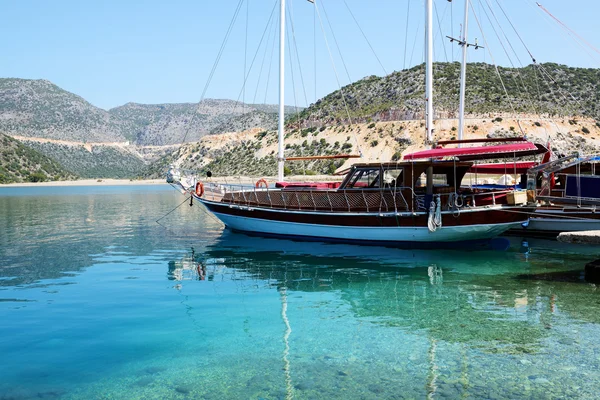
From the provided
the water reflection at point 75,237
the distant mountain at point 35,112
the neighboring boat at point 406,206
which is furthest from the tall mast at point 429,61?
the distant mountain at point 35,112

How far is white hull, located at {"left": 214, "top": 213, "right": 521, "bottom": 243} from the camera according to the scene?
18.0 meters

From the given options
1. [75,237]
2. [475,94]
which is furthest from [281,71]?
[475,94]

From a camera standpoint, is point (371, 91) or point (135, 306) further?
point (371, 91)

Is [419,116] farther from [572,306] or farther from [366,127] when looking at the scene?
[572,306]

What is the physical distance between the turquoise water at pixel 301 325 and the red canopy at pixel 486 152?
3.38m

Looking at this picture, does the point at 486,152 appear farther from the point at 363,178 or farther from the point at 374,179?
the point at 363,178

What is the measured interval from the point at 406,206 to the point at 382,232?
4.48 feet

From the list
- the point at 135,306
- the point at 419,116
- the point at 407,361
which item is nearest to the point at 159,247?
the point at 135,306

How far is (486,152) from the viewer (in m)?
17.5

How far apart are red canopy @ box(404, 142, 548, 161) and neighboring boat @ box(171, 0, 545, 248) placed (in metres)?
0.03

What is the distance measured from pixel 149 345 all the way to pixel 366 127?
83014 mm

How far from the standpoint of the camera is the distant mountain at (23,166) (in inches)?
4205

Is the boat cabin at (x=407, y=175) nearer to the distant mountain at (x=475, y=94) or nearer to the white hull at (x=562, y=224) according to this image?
the white hull at (x=562, y=224)

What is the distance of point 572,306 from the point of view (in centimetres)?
1103
